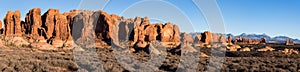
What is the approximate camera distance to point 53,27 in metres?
66.8

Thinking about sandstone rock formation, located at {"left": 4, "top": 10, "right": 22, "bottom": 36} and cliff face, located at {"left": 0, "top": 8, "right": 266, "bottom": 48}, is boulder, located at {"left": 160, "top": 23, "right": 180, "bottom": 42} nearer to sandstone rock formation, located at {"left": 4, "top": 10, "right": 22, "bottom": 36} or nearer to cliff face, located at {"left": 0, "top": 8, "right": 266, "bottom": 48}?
cliff face, located at {"left": 0, "top": 8, "right": 266, "bottom": 48}

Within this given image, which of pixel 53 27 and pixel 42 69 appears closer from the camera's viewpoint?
pixel 42 69

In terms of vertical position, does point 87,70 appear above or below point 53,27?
below

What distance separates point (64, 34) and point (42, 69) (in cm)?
5185

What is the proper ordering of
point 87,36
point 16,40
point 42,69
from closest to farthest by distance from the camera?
1. point 42,69
2. point 16,40
3. point 87,36

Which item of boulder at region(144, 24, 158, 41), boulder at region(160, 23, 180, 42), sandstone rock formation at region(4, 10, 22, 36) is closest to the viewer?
sandstone rock formation at region(4, 10, 22, 36)

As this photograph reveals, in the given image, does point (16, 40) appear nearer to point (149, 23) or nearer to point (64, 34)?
point (64, 34)

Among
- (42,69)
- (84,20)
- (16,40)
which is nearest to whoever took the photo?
(42,69)

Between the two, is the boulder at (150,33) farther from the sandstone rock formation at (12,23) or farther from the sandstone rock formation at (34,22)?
the sandstone rock formation at (12,23)

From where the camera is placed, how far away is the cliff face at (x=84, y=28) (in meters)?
65.0

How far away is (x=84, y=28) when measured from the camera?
238 feet

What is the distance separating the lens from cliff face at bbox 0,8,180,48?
65000 millimetres

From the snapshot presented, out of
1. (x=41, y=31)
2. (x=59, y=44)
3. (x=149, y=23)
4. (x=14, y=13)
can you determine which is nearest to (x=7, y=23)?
(x=14, y=13)

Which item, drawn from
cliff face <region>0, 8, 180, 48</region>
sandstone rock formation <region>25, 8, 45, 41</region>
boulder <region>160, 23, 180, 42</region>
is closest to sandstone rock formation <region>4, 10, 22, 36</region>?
cliff face <region>0, 8, 180, 48</region>
